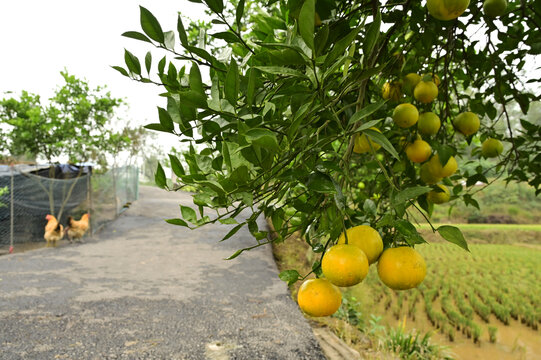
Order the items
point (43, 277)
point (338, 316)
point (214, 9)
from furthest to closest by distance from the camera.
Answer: point (43, 277) → point (338, 316) → point (214, 9)

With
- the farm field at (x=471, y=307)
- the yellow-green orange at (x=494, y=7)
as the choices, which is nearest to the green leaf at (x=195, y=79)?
the yellow-green orange at (x=494, y=7)

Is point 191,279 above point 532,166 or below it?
below

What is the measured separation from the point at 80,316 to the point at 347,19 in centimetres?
377

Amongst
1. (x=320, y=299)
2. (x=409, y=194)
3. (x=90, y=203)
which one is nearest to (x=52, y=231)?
(x=90, y=203)

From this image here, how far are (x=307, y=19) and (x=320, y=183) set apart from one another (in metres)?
0.30

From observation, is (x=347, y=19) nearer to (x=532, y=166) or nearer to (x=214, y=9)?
(x=214, y=9)

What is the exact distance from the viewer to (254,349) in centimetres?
281

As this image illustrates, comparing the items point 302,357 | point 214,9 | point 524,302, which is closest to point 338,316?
point 302,357

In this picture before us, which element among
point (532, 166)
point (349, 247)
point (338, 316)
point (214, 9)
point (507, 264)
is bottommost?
point (507, 264)

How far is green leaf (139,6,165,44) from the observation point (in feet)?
2.05

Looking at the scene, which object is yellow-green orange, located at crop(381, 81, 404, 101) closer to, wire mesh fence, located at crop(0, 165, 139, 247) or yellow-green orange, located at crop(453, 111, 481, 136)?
yellow-green orange, located at crop(453, 111, 481, 136)

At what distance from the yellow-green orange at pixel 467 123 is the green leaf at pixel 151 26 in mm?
1056

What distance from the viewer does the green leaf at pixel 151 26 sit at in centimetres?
62

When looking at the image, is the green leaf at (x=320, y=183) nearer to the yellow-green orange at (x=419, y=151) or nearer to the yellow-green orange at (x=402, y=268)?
the yellow-green orange at (x=402, y=268)
